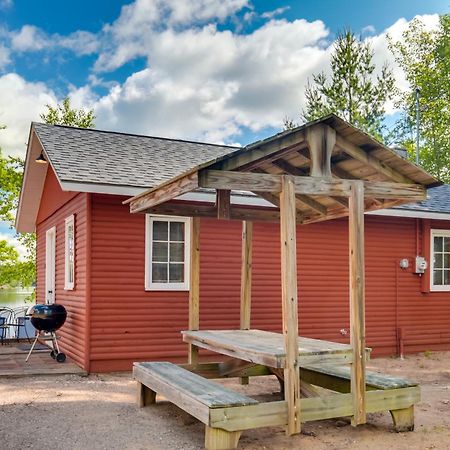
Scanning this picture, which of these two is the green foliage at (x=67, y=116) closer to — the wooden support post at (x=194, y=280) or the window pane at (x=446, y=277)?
the window pane at (x=446, y=277)

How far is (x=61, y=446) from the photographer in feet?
14.9

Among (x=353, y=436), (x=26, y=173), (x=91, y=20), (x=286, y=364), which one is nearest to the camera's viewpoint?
(x=286, y=364)

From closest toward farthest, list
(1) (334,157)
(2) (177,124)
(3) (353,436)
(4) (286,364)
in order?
(4) (286,364), (3) (353,436), (1) (334,157), (2) (177,124)

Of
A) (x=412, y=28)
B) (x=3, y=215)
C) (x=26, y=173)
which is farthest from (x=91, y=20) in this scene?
(x=412, y=28)

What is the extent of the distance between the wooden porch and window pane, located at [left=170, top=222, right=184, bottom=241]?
2.27 m

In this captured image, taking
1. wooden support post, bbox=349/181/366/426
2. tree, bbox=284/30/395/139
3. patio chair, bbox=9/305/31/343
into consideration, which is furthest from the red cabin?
tree, bbox=284/30/395/139

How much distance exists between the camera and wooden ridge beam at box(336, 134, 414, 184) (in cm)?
518

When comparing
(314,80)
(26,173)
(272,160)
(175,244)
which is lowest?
(175,244)

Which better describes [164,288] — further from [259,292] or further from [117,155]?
[117,155]

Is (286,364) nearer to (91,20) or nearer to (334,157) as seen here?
(334,157)

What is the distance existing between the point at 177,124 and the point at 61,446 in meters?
26.6

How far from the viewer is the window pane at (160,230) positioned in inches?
324

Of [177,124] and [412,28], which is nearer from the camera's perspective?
[412,28]

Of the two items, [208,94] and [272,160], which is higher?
[208,94]
